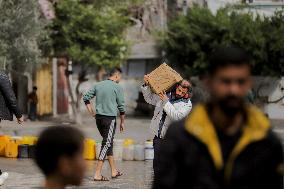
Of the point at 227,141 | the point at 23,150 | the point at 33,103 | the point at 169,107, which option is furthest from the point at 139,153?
the point at 33,103

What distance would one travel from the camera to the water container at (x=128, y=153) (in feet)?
48.8

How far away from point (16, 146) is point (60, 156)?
12.2 m

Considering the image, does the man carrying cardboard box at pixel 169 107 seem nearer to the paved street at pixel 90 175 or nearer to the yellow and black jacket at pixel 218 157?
the paved street at pixel 90 175

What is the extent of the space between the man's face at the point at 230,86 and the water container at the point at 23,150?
12.2 m

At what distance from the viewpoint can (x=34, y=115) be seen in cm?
3139

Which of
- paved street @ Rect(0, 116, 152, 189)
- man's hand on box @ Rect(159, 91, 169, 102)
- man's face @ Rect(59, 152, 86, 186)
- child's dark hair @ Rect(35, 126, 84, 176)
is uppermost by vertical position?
man's hand on box @ Rect(159, 91, 169, 102)

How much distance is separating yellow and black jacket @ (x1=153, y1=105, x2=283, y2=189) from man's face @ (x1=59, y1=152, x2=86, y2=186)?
14.0 inches

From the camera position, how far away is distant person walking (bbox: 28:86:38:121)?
3093 centimetres

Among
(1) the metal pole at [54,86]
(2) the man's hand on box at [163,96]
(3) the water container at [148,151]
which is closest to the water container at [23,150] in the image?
(3) the water container at [148,151]

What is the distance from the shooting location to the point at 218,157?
10.8 ft

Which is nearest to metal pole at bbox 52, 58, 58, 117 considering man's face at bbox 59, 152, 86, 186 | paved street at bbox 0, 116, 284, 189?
paved street at bbox 0, 116, 284, 189

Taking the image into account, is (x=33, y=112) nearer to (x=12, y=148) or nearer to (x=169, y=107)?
(x=12, y=148)

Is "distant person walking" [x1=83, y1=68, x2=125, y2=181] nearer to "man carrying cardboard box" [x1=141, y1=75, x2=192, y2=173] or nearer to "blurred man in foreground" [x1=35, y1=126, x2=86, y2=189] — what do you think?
"man carrying cardboard box" [x1=141, y1=75, x2=192, y2=173]

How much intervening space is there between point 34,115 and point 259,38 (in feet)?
30.5
